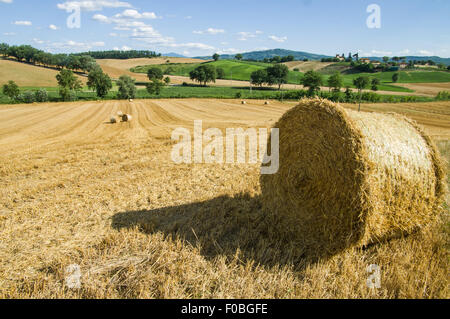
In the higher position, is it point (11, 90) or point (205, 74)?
point (205, 74)

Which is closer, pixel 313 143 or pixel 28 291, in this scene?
pixel 28 291

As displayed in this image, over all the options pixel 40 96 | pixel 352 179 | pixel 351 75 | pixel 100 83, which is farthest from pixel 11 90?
pixel 351 75

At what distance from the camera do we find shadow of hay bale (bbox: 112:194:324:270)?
13.5 ft

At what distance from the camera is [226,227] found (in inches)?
193

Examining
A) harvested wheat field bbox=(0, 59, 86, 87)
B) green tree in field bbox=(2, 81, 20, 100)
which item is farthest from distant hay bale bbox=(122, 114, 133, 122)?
harvested wheat field bbox=(0, 59, 86, 87)

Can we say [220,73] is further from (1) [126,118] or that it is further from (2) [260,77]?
(1) [126,118]

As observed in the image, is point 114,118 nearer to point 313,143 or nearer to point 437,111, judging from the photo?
point 313,143

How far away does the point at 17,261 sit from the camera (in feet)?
13.0

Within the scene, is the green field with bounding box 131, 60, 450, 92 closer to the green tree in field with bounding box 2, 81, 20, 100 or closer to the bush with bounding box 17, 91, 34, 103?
the bush with bounding box 17, 91, 34, 103

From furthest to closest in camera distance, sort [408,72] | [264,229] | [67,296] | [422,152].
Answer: [408,72]
[264,229]
[422,152]
[67,296]

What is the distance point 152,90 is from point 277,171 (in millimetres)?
62321

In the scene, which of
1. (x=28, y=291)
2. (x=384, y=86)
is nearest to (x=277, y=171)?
(x=28, y=291)

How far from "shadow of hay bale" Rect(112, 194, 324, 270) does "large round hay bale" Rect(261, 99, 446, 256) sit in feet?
1.03

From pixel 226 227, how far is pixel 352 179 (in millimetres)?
2348
